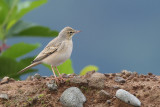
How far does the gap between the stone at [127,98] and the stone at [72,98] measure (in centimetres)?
47

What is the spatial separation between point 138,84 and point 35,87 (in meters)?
1.45

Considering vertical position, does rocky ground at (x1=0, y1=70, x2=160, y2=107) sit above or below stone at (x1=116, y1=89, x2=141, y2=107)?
above

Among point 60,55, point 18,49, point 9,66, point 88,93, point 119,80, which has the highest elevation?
point 18,49

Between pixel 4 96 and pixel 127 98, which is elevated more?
→ pixel 4 96

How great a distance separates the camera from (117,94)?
12.9 ft

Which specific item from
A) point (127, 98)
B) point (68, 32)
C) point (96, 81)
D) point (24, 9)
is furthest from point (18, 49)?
point (127, 98)

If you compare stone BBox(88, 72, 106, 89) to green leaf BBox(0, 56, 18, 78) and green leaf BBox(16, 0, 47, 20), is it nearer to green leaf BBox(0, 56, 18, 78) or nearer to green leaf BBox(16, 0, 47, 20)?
green leaf BBox(0, 56, 18, 78)

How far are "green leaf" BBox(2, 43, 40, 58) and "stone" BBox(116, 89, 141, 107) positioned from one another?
479cm

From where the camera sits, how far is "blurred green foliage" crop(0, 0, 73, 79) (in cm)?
794

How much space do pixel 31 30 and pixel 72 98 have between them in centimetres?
537

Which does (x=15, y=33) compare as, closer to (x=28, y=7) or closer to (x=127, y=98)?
(x=28, y=7)

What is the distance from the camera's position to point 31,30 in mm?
9023

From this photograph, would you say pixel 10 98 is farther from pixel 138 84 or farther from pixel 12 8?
pixel 12 8

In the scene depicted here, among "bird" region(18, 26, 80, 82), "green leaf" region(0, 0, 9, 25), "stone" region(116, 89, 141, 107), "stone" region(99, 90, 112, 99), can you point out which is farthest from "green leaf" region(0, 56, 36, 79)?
"stone" region(116, 89, 141, 107)
